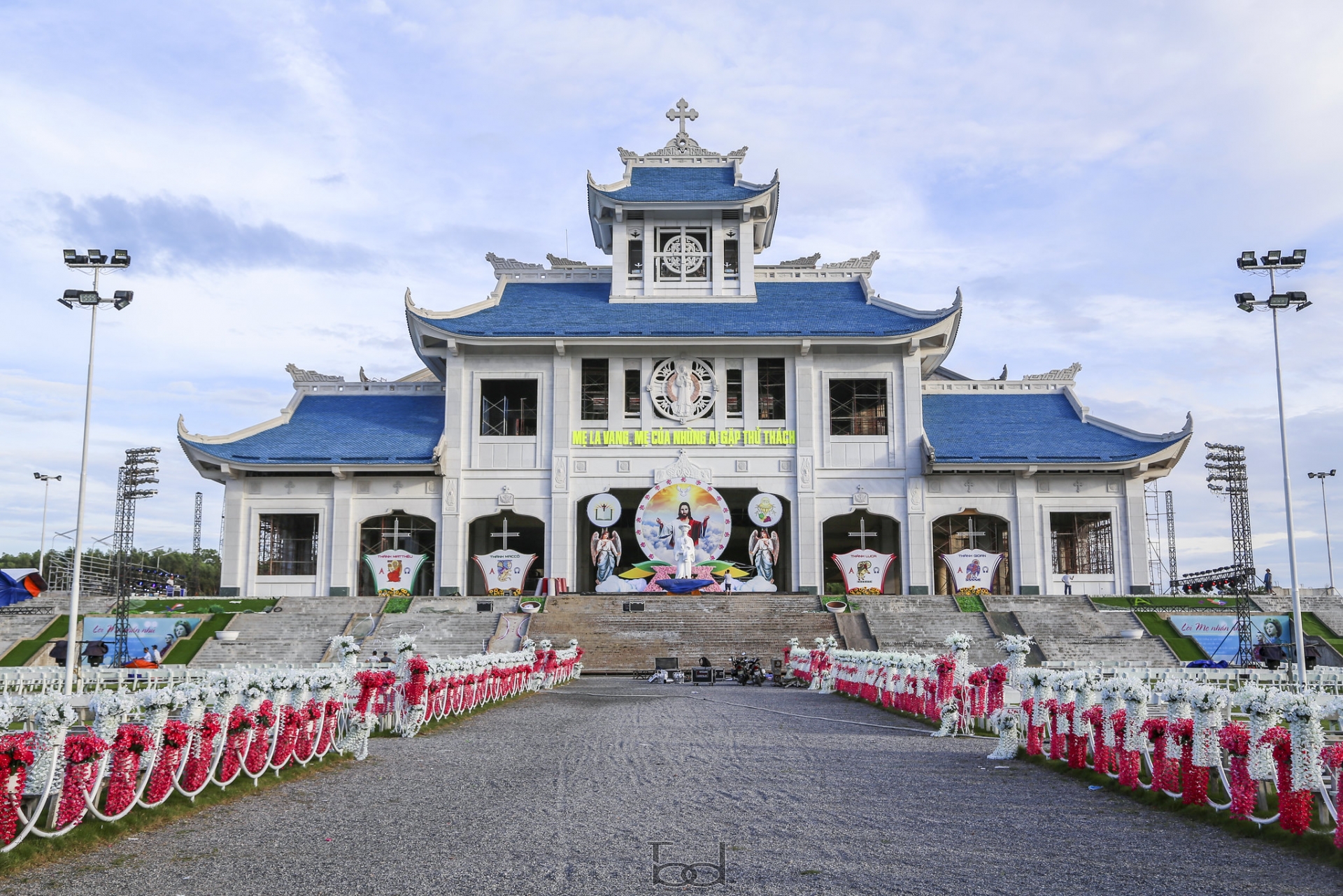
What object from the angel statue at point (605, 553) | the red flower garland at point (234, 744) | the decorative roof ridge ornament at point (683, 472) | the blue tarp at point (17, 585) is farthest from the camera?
the decorative roof ridge ornament at point (683, 472)

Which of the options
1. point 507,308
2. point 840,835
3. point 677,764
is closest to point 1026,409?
point 507,308

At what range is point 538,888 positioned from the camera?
21.1 feet

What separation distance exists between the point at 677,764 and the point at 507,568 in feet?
82.5

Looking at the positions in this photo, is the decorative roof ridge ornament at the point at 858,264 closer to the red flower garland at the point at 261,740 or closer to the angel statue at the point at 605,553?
the angel statue at the point at 605,553

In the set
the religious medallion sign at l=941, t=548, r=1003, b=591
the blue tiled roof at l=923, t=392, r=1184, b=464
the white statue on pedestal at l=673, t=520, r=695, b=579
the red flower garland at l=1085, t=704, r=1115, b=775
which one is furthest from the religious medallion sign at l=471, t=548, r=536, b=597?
the red flower garland at l=1085, t=704, r=1115, b=775

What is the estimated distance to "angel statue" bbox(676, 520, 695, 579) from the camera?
35625mm

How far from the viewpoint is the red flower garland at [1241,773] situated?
8.30 meters

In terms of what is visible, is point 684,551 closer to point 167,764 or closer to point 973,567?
point 973,567

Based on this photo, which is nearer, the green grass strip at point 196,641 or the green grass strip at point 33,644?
the green grass strip at point 196,641

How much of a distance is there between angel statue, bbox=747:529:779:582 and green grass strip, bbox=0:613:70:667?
19.7 meters

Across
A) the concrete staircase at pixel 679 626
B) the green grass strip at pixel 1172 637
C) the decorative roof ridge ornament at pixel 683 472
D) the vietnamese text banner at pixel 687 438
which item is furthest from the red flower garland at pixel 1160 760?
the vietnamese text banner at pixel 687 438

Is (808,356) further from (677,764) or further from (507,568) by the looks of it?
(677,764)

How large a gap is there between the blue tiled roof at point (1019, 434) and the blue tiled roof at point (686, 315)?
3.80m

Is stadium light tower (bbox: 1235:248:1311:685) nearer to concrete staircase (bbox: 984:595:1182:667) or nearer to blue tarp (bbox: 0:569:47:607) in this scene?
concrete staircase (bbox: 984:595:1182:667)
